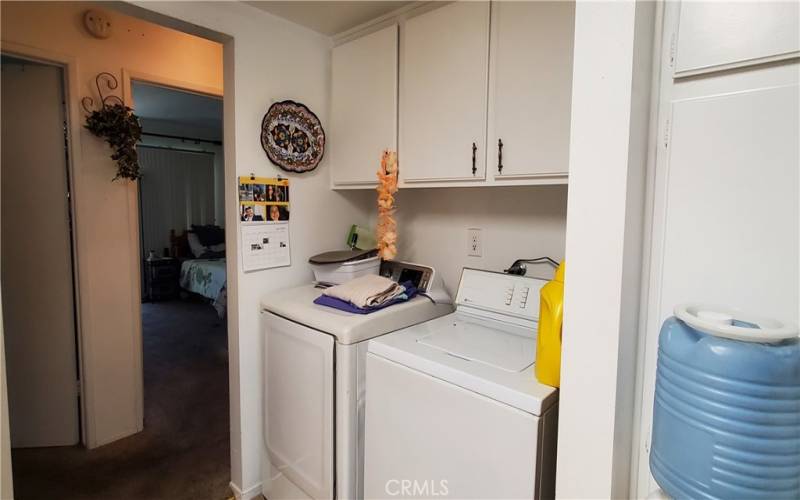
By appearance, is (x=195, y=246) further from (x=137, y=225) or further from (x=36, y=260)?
(x=36, y=260)

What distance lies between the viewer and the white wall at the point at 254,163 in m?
1.83

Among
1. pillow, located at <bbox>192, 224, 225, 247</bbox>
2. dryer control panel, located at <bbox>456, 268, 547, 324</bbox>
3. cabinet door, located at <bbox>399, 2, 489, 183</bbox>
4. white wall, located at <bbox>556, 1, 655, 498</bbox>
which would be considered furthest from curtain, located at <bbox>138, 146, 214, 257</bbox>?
white wall, located at <bbox>556, 1, 655, 498</bbox>

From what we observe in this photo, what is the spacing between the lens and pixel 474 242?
203cm

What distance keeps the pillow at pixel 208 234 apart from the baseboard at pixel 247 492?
453 cm

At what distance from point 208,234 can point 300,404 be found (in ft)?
16.2

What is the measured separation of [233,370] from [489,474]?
1.32 m

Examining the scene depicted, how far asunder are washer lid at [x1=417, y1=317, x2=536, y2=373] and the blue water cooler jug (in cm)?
52

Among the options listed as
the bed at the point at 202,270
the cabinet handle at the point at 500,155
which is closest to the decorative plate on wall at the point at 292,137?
the cabinet handle at the point at 500,155

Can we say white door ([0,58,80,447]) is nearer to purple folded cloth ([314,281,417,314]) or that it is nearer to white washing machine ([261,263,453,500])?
white washing machine ([261,263,453,500])

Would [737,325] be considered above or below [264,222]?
A: below

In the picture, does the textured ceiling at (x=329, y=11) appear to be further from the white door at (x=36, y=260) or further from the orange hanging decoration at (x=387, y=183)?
the white door at (x=36, y=260)

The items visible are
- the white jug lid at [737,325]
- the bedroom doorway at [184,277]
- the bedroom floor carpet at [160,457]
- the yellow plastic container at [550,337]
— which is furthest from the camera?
the bedroom doorway at [184,277]

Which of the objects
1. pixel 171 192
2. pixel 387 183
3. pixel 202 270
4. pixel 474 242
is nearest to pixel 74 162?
pixel 387 183

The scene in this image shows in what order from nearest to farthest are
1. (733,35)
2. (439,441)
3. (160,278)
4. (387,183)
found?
(733,35), (439,441), (387,183), (160,278)
